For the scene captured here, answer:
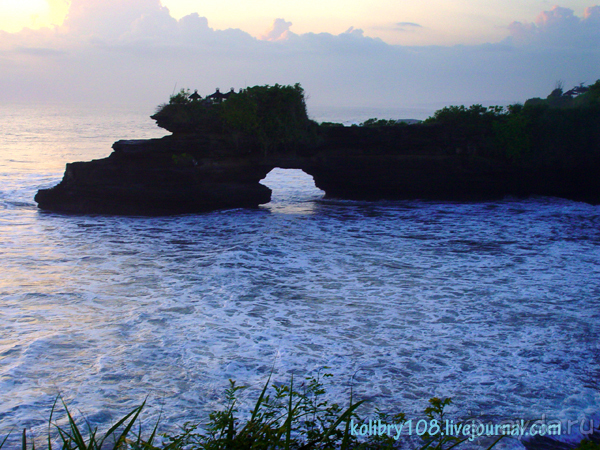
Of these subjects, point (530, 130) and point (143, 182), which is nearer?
point (143, 182)

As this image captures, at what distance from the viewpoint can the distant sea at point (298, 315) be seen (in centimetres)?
622

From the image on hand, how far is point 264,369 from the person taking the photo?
6.84 meters

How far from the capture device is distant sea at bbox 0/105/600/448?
6.22 meters

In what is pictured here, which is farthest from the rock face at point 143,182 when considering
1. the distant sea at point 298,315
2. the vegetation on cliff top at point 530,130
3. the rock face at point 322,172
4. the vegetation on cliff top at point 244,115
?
the vegetation on cliff top at point 530,130

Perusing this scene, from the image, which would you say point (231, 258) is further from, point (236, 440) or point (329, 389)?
point (236, 440)

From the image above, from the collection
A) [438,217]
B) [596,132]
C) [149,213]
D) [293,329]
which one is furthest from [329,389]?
[596,132]

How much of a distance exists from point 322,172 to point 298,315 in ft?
46.4

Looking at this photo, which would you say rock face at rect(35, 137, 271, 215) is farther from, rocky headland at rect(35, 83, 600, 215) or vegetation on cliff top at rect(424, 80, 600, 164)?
vegetation on cliff top at rect(424, 80, 600, 164)

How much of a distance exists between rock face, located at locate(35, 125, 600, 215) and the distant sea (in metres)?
2.47

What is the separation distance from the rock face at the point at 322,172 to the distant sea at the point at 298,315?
8.11 feet

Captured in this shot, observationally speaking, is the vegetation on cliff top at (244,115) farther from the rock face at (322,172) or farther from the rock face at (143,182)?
the rock face at (143,182)

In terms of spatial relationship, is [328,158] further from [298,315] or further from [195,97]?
[298,315]

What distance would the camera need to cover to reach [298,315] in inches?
350

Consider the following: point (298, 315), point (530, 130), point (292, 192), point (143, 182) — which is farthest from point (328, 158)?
point (298, 315)
